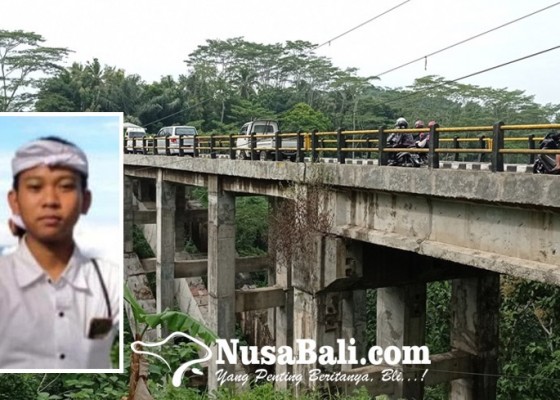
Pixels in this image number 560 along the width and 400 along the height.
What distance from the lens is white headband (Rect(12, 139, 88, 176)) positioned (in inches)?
143

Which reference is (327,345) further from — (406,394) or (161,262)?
(161,262)

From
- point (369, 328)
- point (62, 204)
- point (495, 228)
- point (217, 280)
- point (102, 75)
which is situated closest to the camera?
point (62, 204)

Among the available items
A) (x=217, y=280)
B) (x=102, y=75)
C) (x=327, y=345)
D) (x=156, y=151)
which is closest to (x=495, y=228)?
(x=327, y=345)

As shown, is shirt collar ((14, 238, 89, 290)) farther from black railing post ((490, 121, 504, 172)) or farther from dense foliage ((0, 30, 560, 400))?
dense foliage ((0, 30, 560, 400))

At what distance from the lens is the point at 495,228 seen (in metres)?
7.42

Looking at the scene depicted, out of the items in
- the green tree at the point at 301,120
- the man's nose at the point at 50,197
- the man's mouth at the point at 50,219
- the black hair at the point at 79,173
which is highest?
the green tree at the point at 301,120

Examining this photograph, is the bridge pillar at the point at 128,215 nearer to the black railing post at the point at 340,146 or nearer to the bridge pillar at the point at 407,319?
the bridge pillar at the point at 407,319

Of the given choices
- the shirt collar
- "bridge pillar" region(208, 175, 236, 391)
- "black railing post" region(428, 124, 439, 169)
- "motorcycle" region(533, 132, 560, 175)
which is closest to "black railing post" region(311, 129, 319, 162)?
"black railing post" region(428, 124, 439, 169)

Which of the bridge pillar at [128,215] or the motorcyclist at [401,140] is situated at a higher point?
the motorcyclist at [401,140]

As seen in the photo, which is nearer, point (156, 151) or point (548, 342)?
point (548, 342)

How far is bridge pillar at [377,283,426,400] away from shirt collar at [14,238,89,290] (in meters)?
9.20

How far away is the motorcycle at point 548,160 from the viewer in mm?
6922

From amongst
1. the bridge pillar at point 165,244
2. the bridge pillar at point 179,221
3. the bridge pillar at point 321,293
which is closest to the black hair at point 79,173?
the bridge pillar at point 321,293

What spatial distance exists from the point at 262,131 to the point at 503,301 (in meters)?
9.16
